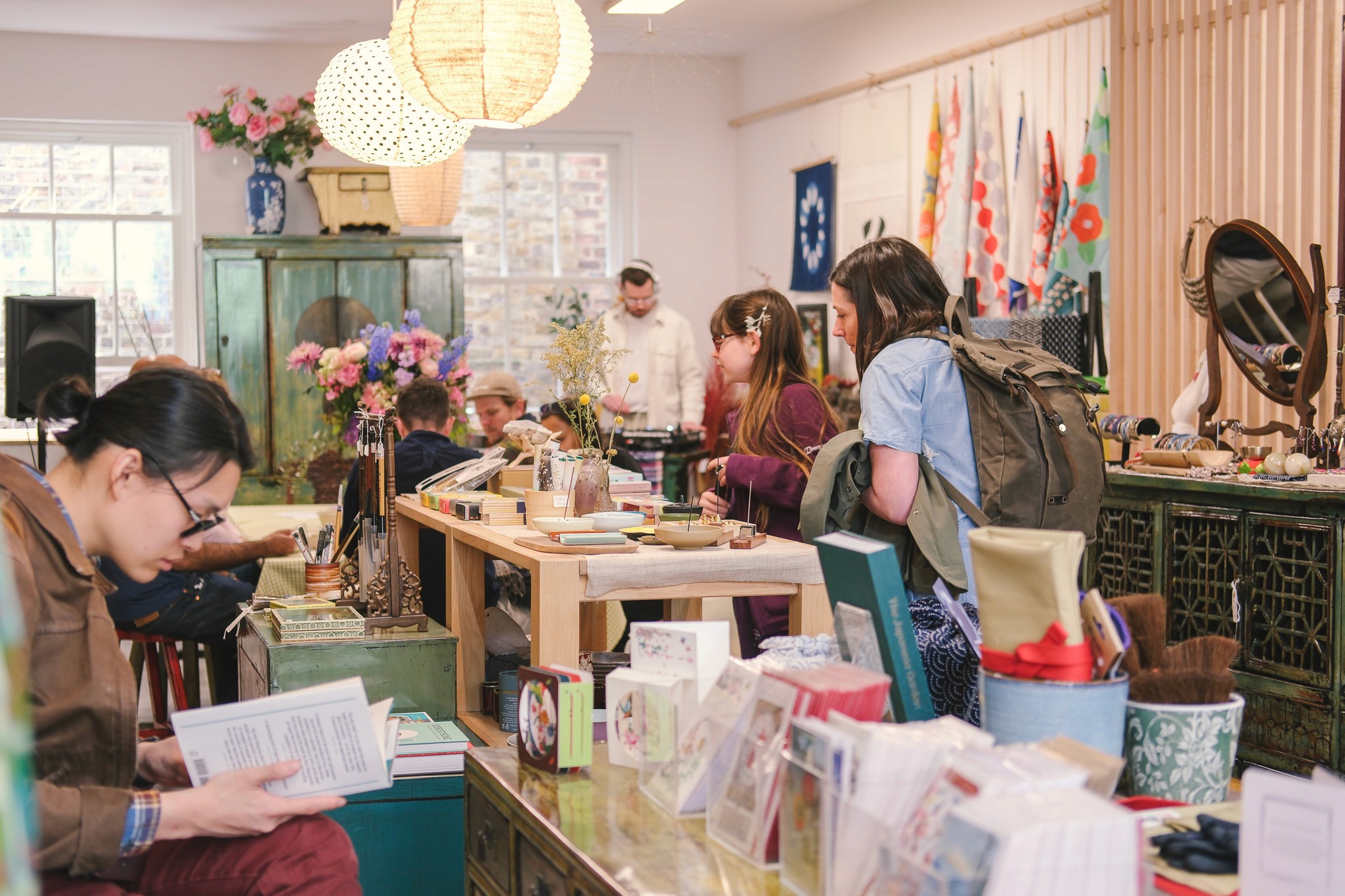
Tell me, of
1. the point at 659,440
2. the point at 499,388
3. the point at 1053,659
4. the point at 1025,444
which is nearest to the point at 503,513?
the point at 1025,444

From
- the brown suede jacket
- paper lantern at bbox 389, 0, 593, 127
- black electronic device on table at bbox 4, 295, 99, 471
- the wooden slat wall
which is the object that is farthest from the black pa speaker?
the brown suede jacket

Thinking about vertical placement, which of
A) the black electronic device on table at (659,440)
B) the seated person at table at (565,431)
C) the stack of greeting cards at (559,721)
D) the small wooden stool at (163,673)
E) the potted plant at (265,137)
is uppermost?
the potted plant at (265,137)

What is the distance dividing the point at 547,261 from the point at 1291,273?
20.3 ft

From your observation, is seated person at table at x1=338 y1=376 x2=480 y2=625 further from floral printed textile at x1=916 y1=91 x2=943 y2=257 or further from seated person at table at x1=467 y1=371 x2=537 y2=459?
floral printed textile at x1=916 y1=91 x2=943 y2=257

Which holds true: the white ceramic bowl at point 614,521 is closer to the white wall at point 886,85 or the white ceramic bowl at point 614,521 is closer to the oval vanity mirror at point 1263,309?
the oval vanity mirror at point 1263,309

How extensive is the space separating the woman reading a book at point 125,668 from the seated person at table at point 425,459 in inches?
86.9

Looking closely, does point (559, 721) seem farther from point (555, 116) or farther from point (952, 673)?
point (555, 116)

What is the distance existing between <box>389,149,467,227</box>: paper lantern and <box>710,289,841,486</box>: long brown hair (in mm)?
3962

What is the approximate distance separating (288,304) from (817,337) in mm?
3280

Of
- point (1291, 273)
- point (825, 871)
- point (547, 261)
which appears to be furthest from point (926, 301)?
point (547, 261)

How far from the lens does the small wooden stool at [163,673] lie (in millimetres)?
4453

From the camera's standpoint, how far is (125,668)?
75.2 inches

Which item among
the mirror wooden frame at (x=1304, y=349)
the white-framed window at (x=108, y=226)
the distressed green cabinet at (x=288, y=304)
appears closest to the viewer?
the mirror wooden frame at (x=1304, y=349)

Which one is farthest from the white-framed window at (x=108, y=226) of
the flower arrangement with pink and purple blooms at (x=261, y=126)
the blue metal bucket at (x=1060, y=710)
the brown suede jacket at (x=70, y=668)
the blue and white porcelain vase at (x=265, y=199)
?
the blue metal bucket at (x=1060, y=710)
